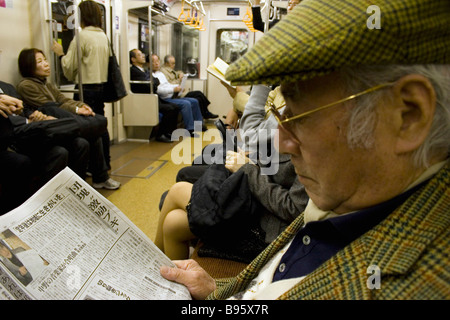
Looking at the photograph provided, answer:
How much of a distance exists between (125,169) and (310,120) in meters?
3.87

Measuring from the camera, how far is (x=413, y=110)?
56 cm

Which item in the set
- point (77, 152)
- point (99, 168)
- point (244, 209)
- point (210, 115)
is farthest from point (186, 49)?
point (244, 209)

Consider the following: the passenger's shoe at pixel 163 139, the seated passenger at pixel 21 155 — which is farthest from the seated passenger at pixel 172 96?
the seated passenger at pixel 21 155

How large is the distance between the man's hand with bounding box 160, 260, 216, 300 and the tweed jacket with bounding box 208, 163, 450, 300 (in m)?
0.43

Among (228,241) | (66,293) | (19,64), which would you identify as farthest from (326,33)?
(19,64)

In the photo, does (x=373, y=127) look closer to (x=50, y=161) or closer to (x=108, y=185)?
(x=50, y=161)

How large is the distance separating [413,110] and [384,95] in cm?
6

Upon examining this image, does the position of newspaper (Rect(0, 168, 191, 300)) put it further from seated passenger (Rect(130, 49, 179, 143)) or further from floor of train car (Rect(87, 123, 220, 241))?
seated passenger (Rect(130, 49, 179, 143))

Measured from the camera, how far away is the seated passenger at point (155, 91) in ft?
18.9

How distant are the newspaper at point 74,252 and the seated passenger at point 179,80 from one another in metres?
6.55

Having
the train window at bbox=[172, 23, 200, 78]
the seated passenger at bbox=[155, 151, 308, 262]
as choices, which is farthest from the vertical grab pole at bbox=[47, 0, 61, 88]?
the train window at bbox=[172, 23, 200, 78]

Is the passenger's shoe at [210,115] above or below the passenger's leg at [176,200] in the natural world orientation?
below

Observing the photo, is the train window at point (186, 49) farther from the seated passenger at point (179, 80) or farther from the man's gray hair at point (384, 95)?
the man's gray hair at point (384, 95)

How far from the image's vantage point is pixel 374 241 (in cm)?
58
